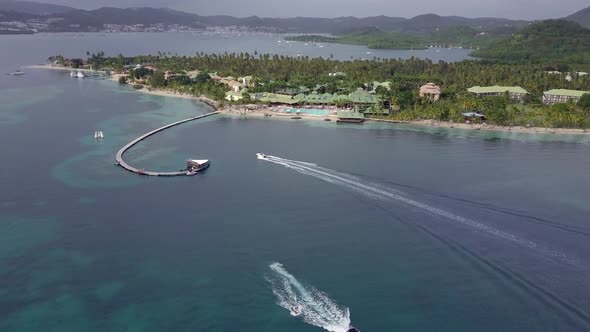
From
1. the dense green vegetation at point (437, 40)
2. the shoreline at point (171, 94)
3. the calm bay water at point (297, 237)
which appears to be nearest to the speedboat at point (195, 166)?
the calm bay water at point (297, 237)

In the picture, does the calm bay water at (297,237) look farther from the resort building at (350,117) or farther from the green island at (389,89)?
the green island at (389,89)

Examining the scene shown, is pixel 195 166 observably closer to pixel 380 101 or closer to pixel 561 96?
pixel 380 101

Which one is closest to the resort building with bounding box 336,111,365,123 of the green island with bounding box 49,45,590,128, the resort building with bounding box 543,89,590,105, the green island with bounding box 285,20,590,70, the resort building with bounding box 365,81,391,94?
the green island with bounding box 49,45,590,128

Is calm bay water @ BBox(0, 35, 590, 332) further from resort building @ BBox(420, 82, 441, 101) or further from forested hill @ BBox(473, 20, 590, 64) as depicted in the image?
forested hill @ BBox(473, 20, 590, 64)

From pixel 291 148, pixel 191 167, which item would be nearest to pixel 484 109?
pixel 291 148

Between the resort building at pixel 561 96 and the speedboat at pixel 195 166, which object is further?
the resort building at pixel 561 96

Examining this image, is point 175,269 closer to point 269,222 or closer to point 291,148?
point 269,222
